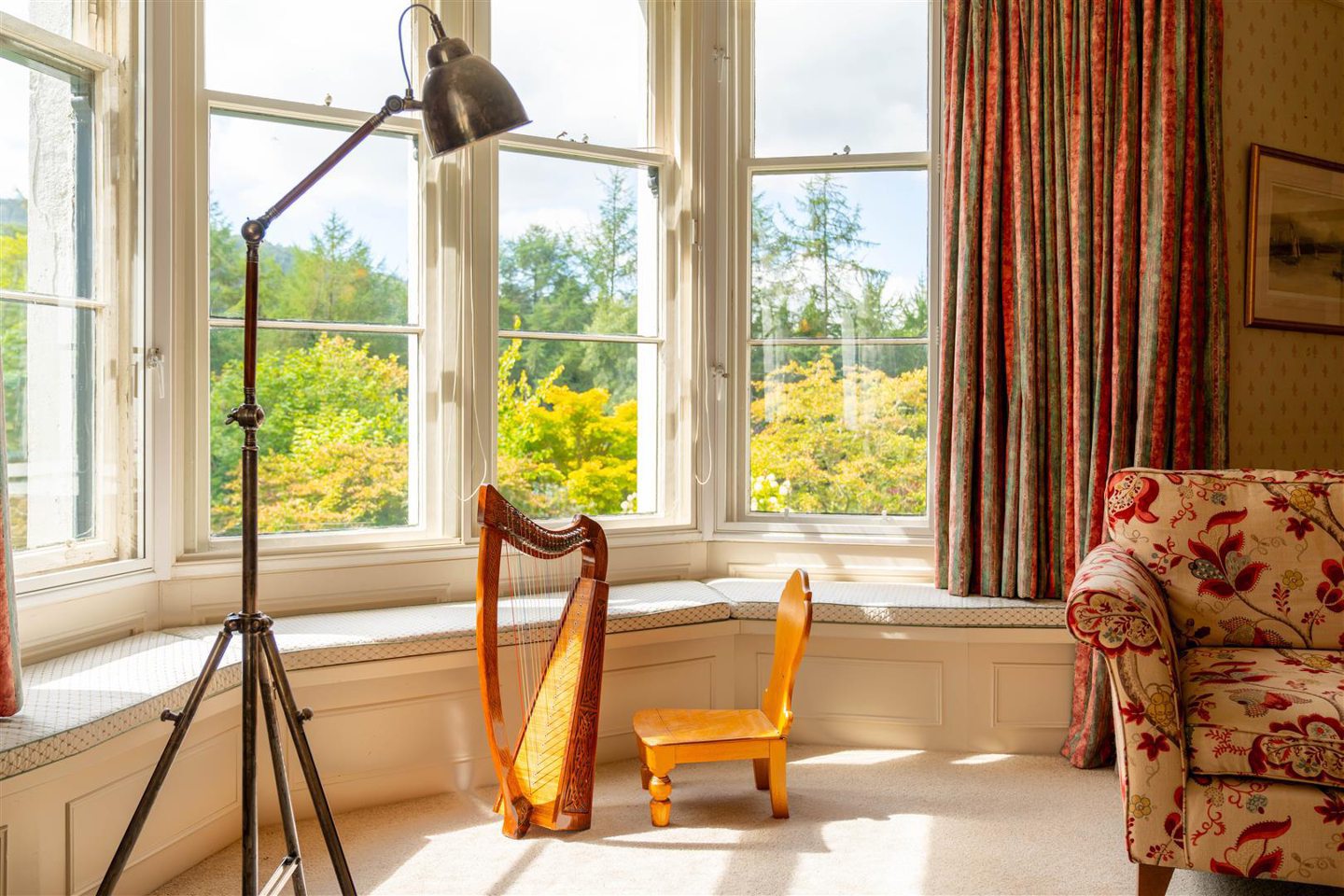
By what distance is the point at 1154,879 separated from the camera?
2.24 metres

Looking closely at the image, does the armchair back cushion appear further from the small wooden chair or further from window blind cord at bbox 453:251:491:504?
window blind cord at bbox 453:251:491:504

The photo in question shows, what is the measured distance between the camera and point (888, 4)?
3.66 meters

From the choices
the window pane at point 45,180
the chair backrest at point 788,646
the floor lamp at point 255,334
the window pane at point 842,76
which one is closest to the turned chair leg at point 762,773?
the chair backrest at point 788,646

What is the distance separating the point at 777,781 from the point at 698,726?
24 centimetres

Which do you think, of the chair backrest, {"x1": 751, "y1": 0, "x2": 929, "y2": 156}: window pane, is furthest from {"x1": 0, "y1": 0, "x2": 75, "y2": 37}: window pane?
the chair backrest

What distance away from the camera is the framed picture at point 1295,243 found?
3.53 meters

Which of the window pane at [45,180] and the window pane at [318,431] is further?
the window pane at [318,431]

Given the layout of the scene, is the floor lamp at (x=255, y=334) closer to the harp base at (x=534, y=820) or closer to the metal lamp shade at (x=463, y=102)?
the metal lamp shade at (x=463, y=102)

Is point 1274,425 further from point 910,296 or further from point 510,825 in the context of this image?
point 510,825

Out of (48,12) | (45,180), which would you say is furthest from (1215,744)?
(48,12)

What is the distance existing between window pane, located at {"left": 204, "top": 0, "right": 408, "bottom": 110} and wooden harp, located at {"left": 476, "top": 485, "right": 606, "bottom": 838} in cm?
145

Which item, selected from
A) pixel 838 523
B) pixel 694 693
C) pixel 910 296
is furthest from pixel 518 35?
pixel 694 693

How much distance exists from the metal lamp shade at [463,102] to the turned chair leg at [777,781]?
166cm

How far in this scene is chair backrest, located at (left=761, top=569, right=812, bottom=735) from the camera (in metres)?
2.72
